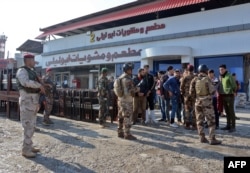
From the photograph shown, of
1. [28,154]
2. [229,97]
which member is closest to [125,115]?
[28,154]

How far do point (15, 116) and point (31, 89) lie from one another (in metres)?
5.70

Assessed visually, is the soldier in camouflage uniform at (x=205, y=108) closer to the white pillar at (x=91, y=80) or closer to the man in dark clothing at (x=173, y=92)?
the man in dark clothing at (x=173, y=92)

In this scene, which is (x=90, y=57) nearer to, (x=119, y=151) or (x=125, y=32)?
(x=125, y=32)

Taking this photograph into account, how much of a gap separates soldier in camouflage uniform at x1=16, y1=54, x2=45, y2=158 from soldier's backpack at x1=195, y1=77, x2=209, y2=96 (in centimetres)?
344

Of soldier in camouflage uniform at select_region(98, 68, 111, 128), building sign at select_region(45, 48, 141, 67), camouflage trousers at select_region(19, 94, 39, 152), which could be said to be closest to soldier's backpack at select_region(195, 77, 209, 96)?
soldier in camouflage uniform at select_region(98, 68, 111, 128)

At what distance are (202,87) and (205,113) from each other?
59cm

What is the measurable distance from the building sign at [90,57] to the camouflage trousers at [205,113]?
12.7 metres

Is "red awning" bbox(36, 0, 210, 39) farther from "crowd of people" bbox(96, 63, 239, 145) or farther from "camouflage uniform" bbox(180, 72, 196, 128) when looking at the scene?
"camouflage uniform" bbox(180, 72, 196, 128)

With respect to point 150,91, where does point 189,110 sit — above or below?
below

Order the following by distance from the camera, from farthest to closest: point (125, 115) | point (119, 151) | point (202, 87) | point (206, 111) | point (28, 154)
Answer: point (125, 115), point (202, 87), point (206, 111), point (119, 151), point (28, 154)

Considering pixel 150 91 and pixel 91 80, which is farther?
pixel 91 80

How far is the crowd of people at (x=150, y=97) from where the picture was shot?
521 centimetres

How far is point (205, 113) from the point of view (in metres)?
5.96

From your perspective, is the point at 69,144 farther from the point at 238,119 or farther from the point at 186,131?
the point at 238,119
